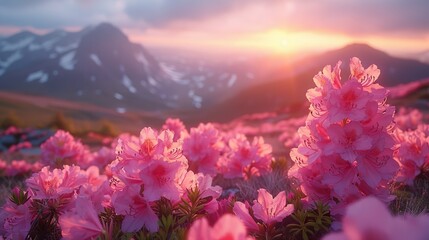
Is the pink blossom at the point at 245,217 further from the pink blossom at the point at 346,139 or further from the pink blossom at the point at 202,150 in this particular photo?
the pink blossom at the point at 202,150

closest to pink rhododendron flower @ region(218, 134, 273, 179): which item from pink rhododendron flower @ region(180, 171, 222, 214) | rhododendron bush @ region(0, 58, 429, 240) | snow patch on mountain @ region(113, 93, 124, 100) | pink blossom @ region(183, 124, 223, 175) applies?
pink blossom @ region(183, 124, 223, 175)

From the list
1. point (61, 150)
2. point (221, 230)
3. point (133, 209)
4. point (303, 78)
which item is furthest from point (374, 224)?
point (303, 78)

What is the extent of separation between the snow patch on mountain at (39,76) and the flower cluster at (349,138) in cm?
18548

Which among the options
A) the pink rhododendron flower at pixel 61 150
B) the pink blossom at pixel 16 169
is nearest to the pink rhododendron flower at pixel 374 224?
the pink rhododendron flower at pixel 61 150

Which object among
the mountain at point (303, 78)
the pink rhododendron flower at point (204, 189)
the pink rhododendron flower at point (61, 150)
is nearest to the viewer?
the pink rhododendron flower at point (204, 189)

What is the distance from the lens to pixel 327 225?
2777mm

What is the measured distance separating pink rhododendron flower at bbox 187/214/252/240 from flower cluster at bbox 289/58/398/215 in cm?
152

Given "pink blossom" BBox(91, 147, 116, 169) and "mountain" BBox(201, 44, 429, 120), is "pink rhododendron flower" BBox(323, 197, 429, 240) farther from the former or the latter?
"mountain" BBox(201, 44, 429, 120)

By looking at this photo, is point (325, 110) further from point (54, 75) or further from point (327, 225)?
point (54, 75)

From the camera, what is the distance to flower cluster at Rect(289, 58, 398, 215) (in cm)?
272

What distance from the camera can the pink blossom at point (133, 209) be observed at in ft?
8.56

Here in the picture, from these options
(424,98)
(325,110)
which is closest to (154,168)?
(325,110)

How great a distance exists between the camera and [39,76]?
177875 mm

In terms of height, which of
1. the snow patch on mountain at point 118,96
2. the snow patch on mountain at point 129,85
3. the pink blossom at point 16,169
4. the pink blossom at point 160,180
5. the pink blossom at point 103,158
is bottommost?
the snow patch on mountain at point 129,85
